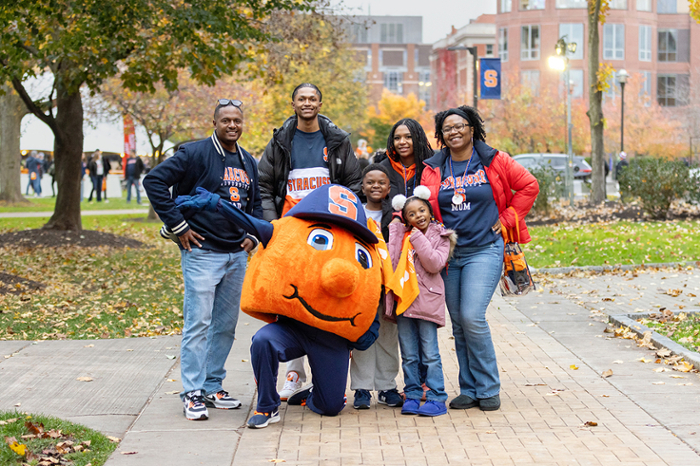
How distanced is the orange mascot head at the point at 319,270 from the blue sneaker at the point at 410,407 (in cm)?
63

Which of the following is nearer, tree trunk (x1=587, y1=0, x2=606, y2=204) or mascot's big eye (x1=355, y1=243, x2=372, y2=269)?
mascot's big eye (x1=355, y1=243, x2=372, y2=269)

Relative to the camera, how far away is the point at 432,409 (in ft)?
17.8

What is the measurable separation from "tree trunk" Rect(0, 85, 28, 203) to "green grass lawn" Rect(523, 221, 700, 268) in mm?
18427

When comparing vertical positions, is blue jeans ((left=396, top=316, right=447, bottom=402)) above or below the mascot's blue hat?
below

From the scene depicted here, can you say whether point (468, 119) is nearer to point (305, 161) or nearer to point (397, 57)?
point (305, 161)

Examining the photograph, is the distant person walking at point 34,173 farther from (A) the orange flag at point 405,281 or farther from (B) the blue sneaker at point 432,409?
(B) the blue sneaker at point 432,409

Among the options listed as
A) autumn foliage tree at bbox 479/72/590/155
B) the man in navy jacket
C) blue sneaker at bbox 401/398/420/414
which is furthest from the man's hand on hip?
autumn foliage tree at bbox 479/72/590/155

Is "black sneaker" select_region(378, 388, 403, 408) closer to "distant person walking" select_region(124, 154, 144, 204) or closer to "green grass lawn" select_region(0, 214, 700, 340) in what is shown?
"green grass lawn" select_region(0, 214, 700, 340)

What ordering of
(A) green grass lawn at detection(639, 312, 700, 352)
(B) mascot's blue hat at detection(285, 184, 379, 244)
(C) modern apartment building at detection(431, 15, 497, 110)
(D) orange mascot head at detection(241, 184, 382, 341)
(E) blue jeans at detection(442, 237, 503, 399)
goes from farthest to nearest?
(C) modern apartment building at detection(431, 15, 497, 110)
(A) green grass lawn at detection(639, 312, 700, 352)
(E) blue jeans at detection(442, 237, 503, 399)
(B) mascot's blue hat at detection(285, 184, 379, 244)
(D) orange mascot head at detection(241, 184, 382, 341)

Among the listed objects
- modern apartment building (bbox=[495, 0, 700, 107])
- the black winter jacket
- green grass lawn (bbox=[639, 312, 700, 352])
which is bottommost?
green grass lawn (bbox=[639, 312, 700, 352])

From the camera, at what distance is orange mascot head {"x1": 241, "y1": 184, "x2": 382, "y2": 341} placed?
16.3ft

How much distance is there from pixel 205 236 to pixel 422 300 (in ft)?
4.83

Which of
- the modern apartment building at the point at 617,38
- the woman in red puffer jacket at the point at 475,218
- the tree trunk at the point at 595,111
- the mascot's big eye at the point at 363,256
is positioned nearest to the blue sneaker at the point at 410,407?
the woman in red puffer jacket at the point at 475,218

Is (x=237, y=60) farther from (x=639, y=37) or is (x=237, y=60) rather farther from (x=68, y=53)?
(x=639, y=37)
